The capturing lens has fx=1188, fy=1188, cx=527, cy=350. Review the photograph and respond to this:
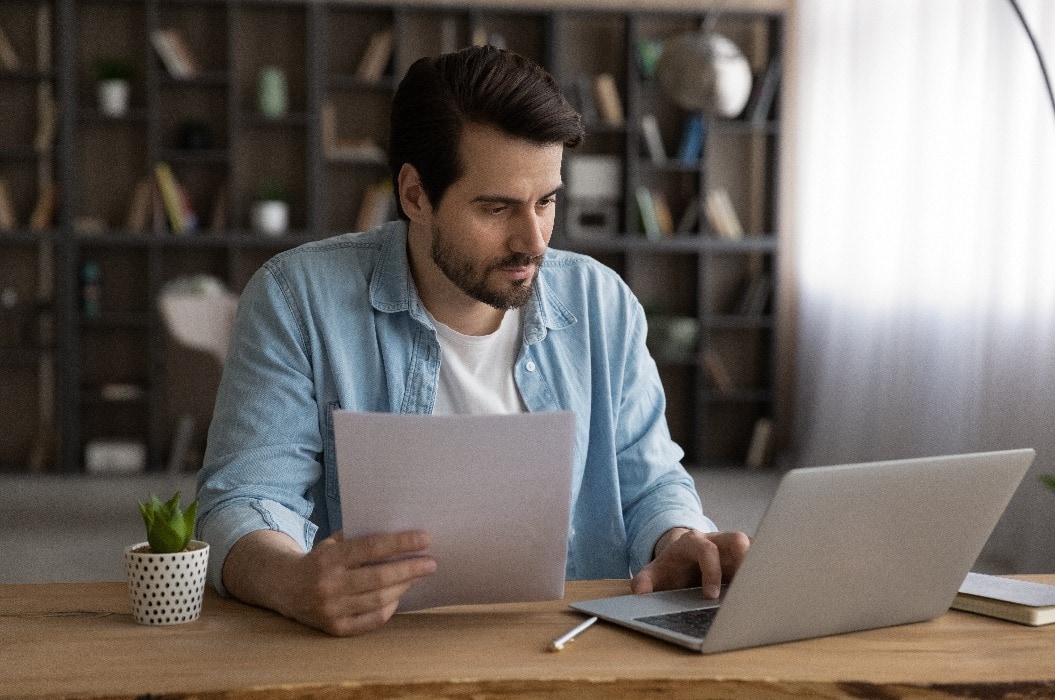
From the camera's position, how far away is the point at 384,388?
1.62 meters

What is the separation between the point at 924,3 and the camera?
495 cm

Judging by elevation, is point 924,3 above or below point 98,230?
above

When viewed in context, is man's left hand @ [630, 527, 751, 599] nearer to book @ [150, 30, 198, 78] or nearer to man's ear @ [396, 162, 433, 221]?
man's ear @ [396, 162, 433, 221]

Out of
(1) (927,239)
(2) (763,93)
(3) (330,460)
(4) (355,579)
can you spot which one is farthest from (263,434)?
(2) (763,93)

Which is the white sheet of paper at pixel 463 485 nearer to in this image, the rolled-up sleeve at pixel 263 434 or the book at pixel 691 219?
the rolled-up sleeve at pixel 263 434

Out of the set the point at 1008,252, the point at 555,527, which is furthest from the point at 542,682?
the point at 1008,252

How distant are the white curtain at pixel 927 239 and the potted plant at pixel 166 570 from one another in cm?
337

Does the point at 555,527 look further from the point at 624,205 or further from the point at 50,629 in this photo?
the point at 624,205

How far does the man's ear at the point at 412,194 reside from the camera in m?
1.70

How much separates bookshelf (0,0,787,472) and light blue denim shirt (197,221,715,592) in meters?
4.39

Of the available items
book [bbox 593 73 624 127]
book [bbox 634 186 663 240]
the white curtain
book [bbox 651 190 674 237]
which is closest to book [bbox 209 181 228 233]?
book [bbox 593 73 624 127]

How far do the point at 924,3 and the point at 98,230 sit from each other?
4.03m

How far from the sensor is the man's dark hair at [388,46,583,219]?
1583 millimetres

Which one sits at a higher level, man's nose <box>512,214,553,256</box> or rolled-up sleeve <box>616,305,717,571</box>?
man's nose <box>512,214,553,256</box>
